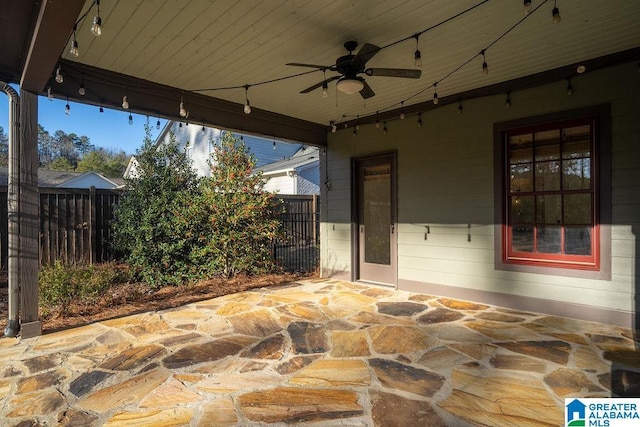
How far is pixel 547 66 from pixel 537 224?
1.73m

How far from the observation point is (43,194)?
5613 mm

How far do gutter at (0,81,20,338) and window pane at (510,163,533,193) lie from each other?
17.1 feet

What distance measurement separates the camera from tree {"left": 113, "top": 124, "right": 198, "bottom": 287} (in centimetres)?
527

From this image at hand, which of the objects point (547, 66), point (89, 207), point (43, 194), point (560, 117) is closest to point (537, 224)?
point (560, 117)

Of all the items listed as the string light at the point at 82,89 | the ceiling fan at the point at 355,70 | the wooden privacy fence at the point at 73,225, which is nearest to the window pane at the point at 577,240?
the ceiling fan at the point at 355,70

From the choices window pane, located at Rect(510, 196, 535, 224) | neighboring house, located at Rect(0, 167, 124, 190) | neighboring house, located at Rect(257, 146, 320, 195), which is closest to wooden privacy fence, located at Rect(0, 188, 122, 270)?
neighboring house, located at Rect(257, 146, 320, 195)

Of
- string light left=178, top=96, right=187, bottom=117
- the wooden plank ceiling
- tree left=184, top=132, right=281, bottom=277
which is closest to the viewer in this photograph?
the wooden plank ceiling

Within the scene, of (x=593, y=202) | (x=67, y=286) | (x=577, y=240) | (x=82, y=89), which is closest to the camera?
(x=82, y=89)

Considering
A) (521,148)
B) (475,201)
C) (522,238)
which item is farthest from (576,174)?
(475,201)

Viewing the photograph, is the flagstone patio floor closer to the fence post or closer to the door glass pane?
the door glass pane

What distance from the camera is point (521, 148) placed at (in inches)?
161

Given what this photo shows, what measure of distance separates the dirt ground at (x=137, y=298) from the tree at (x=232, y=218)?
0.32 metres

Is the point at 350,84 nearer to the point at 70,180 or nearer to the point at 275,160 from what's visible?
the point at 275,160

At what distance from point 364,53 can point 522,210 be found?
9.04 ft
